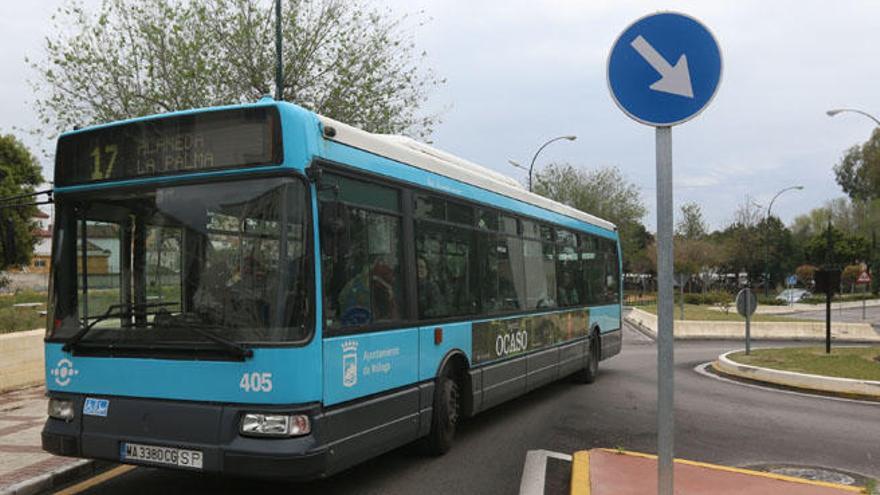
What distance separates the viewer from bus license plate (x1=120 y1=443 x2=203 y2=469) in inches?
197

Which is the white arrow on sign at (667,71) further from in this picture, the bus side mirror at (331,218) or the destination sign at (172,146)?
the destination sign at (172,146)

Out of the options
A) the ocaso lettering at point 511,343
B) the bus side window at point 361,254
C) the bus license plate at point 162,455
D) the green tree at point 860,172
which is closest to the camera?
the bus license plate at point 162,455

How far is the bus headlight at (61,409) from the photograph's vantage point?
5553mm

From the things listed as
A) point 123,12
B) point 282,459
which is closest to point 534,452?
point 282,459

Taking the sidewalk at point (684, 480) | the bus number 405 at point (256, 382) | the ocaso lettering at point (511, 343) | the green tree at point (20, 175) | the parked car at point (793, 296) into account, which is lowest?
the parked car at point (793, 296)

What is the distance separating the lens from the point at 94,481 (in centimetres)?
643

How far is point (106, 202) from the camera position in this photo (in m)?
5.68

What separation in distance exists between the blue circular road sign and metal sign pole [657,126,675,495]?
145mm

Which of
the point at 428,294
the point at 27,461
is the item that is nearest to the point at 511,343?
the point at 428,294

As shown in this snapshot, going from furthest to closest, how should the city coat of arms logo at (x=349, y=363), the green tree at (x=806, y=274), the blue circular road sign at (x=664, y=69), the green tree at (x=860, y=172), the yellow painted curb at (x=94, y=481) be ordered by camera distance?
the green tree at (x=860, y=172)
the green tree at (x=806, y=274)
the yellow painted curb at (x=94, y=481)
the city coat of arms logo at (x=349, y=363)
the blue circular road sign at (x=664, y=69)

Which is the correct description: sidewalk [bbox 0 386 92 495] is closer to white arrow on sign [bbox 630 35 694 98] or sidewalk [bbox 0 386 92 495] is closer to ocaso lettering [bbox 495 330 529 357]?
ocaso lettering [bbox 495 330 529 357]

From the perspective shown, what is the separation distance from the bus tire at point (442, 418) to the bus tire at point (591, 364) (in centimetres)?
616

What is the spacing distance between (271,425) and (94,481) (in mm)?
2484

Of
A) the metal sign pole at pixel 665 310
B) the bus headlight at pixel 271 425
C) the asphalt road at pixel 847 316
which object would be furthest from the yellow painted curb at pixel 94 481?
the asphalt road at pixel 847 316
